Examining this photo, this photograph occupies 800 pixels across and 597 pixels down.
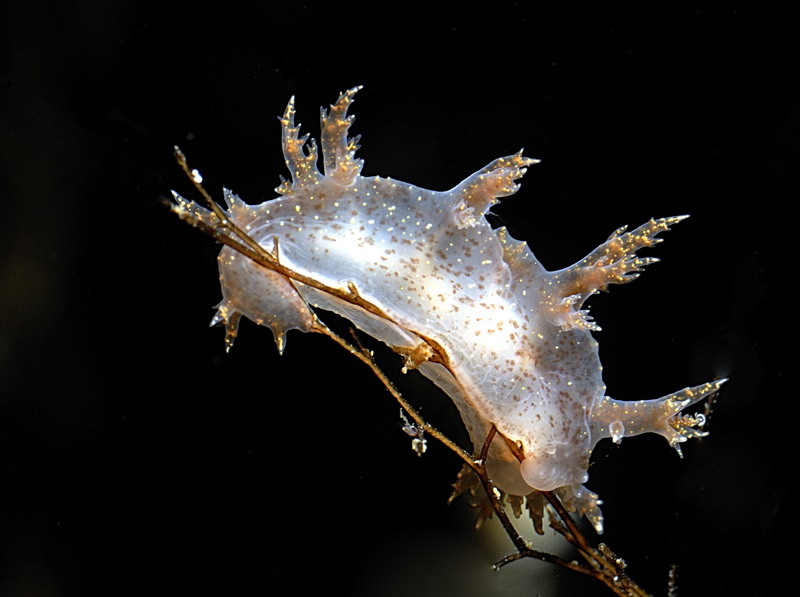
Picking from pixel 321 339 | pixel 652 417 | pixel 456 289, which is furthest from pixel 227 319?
pixel 652 417

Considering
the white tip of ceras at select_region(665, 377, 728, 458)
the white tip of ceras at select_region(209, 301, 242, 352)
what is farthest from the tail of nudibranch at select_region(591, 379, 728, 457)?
the white tip of ceras at select_region(209, 301, 242, 352)

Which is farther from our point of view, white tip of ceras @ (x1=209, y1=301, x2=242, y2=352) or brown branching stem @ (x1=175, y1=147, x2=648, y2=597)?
white tip of ceras @ (x1=209, y1=301, x2=242, y2=352)

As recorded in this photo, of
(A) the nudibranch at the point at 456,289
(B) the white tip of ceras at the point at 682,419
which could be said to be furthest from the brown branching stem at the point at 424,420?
(B) the white tip of ceras at the point at 682,419

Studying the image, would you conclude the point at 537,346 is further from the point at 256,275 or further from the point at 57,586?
the point at 57,586

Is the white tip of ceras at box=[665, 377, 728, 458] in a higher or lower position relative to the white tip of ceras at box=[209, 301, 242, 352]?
lower

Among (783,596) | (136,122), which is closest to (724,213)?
(783,596)

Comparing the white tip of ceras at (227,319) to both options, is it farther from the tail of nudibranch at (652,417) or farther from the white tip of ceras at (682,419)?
the white tip of ceras at (682,419)

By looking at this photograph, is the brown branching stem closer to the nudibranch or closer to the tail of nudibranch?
the nudibranch
